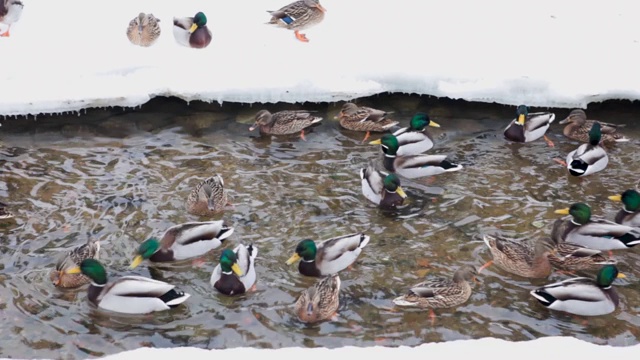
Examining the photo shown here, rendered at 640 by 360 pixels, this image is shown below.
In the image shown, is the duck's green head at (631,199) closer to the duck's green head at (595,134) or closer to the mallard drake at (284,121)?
the duck's green head at (595,134)

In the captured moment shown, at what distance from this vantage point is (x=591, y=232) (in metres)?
9.04

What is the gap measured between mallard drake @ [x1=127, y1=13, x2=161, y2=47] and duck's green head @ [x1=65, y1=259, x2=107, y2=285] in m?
4.89

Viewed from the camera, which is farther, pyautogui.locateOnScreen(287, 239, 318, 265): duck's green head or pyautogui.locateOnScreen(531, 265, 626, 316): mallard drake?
pyautogui.locateOnScreen(287, 239, 318, 265): duck's green head

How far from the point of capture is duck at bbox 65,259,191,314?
7883 millimetres

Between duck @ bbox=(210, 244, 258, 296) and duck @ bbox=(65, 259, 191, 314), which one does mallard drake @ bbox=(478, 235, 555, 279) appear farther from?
duck @ bbox=(65, 259, 191, 314)

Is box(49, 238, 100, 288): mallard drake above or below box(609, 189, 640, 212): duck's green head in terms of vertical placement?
below

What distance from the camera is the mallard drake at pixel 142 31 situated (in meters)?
12.1

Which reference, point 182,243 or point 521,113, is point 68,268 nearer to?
point 182,243

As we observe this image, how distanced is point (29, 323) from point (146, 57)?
519 cm

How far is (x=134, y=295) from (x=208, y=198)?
1.78 m

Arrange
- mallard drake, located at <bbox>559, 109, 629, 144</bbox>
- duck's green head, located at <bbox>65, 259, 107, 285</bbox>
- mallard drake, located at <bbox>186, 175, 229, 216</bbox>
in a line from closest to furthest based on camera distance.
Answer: duck's green head, located at <bbox>65, 259, 107, 285</bbox>
mallard drake, located at <bbox>186, 175, 229, 216</bbox>
mallard drake, located at <bbox>559, 109, 629, 144</bbox>

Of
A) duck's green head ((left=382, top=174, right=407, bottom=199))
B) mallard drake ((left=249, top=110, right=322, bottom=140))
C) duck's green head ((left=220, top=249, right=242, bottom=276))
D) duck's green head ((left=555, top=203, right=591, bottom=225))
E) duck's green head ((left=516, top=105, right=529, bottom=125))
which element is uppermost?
duck's green head ((left=516, top=105, right=529, bottom=125))

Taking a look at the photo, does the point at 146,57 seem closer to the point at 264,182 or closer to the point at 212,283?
the point at 264,182

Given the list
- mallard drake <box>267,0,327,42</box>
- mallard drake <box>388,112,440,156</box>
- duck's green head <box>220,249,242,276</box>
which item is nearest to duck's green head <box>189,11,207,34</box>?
mallard drake <box>267,0,327,42</box>
